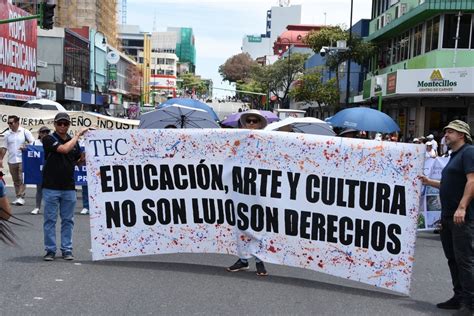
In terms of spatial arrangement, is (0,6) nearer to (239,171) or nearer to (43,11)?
(43,11)

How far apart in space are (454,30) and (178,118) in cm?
2130

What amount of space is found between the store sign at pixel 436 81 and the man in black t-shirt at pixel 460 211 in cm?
2196

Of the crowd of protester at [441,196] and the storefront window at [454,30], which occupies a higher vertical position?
the storefront window at [454,30]

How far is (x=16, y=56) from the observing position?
38.4 meters

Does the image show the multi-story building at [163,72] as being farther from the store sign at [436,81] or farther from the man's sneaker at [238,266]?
the man's sneaker at [238,266]

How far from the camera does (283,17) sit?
164 meters

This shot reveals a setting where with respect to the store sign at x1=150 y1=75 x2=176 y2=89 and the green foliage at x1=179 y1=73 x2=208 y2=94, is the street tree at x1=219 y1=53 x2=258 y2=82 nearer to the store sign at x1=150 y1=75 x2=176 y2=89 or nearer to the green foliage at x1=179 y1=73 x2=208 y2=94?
the store sign at x1=150 y1=75 x2=176 y2=89

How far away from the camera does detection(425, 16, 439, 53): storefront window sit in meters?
29.9

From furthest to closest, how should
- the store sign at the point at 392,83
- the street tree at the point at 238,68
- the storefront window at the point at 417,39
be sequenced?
the street tree at the point at 238,68, the storefront window at the point at 417,39, the store sign at the point at 392,83

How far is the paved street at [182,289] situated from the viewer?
565 centimetres

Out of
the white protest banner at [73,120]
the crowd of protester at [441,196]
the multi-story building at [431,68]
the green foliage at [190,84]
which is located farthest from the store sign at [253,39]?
the crowd of protester at [441,196]

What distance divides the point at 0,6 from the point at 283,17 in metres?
134

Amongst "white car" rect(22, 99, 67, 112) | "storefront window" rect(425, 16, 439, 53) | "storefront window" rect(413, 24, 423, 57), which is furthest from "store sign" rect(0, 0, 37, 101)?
"storefront window" rect(425, 16, 439, 53)

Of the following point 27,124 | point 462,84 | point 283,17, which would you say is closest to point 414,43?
point 462,84
